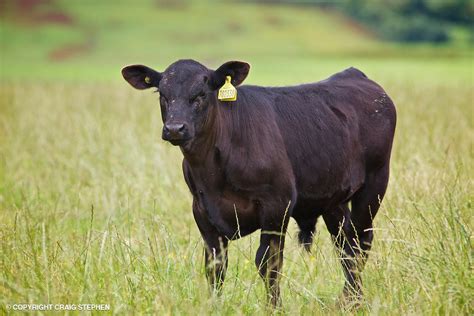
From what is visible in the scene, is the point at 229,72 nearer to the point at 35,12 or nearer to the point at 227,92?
the point at 227,92

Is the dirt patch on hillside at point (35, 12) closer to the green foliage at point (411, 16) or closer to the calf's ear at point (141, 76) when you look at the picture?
the green foliage at point (411, 16)

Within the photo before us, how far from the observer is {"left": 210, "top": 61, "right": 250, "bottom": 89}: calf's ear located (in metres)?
5.72

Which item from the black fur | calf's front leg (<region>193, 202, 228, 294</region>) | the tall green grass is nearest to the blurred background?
the tall green grass

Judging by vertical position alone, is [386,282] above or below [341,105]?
below

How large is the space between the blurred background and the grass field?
2736 cm

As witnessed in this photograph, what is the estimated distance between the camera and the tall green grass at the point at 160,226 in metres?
4.86

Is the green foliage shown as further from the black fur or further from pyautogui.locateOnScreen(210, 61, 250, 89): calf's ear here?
pyautogui.locateOnScreen(210, 61, 250, 89): calf's ear

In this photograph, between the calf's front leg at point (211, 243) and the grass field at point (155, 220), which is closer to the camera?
the grass field at point (155, 220)

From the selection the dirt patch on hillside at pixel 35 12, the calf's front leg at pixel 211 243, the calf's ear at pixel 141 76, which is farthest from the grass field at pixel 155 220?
the dirt patch on hillside at pixel 35 12

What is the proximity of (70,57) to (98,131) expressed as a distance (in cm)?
4111

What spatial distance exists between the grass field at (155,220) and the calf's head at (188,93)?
77 cm

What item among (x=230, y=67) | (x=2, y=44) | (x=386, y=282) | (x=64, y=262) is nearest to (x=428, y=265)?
(x=386, y=282)

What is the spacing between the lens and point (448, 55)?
4712 cm

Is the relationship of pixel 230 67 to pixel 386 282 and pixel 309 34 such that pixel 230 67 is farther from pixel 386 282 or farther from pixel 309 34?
pixel 309 34
